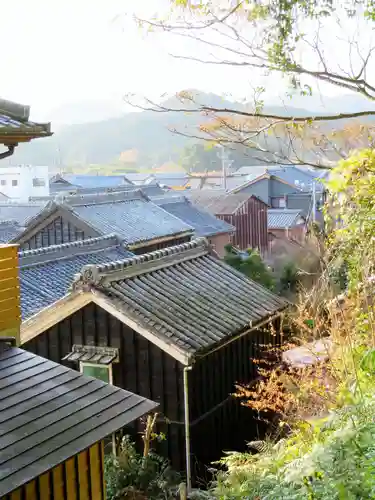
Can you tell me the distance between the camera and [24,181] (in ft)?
131

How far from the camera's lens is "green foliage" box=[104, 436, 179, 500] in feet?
25.4

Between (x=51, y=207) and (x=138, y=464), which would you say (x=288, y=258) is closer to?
(x=51, y=207)

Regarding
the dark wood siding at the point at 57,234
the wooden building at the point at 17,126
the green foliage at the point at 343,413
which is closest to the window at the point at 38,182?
the dark wood siding at the point at 57,234

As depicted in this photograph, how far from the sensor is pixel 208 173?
39.3 metres

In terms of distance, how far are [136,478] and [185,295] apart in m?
3.23

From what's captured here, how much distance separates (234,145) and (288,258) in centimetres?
1488

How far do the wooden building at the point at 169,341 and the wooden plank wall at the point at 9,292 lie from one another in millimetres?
3105

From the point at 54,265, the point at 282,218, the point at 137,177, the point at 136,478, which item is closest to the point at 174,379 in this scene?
the point at 136,478

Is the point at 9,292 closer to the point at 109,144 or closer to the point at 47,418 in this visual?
the point at 47,418

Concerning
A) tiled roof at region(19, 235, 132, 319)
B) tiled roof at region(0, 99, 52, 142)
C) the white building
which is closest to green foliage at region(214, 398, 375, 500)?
tiled roof at region(0, 99, 52, 142)

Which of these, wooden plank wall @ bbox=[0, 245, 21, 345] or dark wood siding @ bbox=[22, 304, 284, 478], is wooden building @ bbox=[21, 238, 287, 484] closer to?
dark wood siding @ bbox=[22, 304, 284, 478]

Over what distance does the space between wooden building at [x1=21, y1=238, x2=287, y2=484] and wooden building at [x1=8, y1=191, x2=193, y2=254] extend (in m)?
6.78

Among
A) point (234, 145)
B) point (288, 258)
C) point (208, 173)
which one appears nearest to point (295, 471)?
point (234, 145)

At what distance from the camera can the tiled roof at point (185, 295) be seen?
29.1 feet
